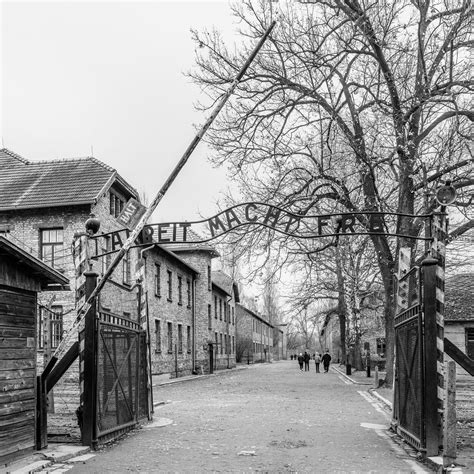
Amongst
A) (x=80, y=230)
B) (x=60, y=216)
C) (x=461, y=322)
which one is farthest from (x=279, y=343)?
(x=80, y=230)

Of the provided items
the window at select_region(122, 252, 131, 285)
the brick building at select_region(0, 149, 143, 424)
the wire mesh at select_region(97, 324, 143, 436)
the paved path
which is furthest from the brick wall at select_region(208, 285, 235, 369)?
the wire mesh at select_region(97, 324, 143, 436)

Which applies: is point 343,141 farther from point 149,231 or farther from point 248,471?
point 248,471

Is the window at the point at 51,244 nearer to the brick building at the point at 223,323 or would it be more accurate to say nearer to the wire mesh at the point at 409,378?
the wire mesh at the point at 409,378

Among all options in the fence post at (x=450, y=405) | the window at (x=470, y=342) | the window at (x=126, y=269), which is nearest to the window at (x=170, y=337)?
the window at (x=126, y=269)

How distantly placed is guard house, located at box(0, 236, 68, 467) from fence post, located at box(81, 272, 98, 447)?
0.90 metres

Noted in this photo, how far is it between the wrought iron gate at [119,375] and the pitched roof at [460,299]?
27454 mm

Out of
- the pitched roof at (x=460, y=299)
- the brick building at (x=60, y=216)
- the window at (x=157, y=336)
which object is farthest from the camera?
the pitched roof at (x=460, y=299)

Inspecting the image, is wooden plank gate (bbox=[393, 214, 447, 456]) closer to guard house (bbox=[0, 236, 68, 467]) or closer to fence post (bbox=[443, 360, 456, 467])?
fence post (bbox=[443, 360, 456, 467])

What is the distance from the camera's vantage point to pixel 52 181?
97.4 ft

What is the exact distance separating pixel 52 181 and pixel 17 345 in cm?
2088

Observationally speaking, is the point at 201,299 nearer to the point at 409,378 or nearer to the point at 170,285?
the point at 170,285

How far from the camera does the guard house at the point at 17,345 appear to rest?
9297mm

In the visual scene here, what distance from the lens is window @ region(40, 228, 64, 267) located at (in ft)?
92.7

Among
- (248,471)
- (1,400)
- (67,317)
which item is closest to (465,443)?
(248,471)
